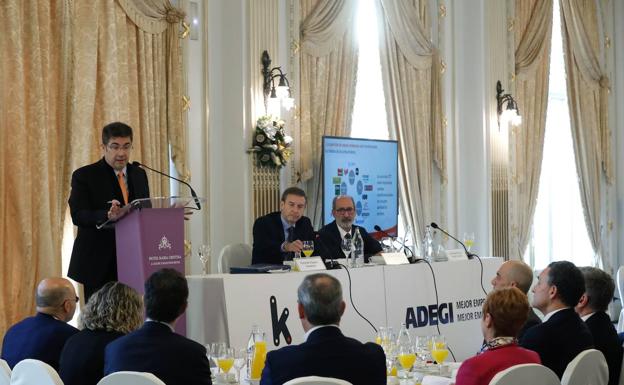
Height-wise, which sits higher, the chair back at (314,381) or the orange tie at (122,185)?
the orange tie at (122,185)

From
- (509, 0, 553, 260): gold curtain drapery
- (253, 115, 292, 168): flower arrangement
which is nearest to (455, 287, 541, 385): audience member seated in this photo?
(253, 115, 292, 168): flower arrangement

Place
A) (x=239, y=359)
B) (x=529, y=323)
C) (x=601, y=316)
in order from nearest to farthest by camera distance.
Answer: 1. (x=239, y=359)
2. (x=601, y=316)
3. (x=529, y=323)

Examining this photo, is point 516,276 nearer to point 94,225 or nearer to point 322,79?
point 94,225

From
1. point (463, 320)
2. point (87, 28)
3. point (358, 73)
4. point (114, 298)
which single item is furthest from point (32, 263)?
point (358, 73)

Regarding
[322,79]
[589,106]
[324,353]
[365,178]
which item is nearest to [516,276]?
[324,353]

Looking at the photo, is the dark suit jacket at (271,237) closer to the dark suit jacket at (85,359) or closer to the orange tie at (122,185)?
the orange tie at (122,185)

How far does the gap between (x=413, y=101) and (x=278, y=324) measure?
17.1ft

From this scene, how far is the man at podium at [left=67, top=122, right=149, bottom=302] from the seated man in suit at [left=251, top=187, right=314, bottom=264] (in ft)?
4.90

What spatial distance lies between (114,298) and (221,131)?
4.69 m

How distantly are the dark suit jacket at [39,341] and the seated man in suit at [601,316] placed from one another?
8.36ft

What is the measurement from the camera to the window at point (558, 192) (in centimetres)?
1238

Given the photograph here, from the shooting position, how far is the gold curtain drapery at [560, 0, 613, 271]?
496 inches

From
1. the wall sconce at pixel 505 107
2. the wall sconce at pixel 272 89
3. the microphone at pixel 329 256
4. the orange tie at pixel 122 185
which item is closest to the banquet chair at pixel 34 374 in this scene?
the orange tie at pixel 122 185

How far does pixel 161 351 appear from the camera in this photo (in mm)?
3068
